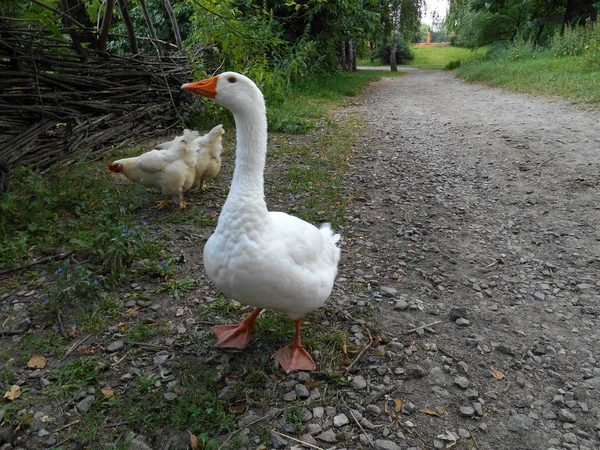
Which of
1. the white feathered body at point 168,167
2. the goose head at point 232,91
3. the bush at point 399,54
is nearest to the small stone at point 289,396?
the goose head at point 232,91

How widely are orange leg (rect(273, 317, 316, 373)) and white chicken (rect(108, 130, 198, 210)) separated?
8.43 ft

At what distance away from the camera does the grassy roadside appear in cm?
221

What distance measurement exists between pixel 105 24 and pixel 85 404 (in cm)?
518

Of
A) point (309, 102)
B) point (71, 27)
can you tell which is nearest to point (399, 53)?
point (309, 102)

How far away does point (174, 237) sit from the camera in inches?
163

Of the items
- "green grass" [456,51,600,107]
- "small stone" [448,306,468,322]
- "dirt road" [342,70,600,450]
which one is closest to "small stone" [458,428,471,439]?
"dirt road" [342,70,600,450]

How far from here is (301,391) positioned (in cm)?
243

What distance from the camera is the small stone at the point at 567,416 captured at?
89.5 inches

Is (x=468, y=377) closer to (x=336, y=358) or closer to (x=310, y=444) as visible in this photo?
(x=336, y=358)

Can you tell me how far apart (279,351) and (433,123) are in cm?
858

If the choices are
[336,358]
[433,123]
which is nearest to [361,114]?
[433,123]

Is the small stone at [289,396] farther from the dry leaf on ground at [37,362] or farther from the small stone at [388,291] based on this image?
the dry leaf on ground at [37,362]

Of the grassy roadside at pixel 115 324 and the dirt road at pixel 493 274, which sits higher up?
the grassy roadside at pixel 115 324

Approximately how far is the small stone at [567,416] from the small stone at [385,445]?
964 millimetres
